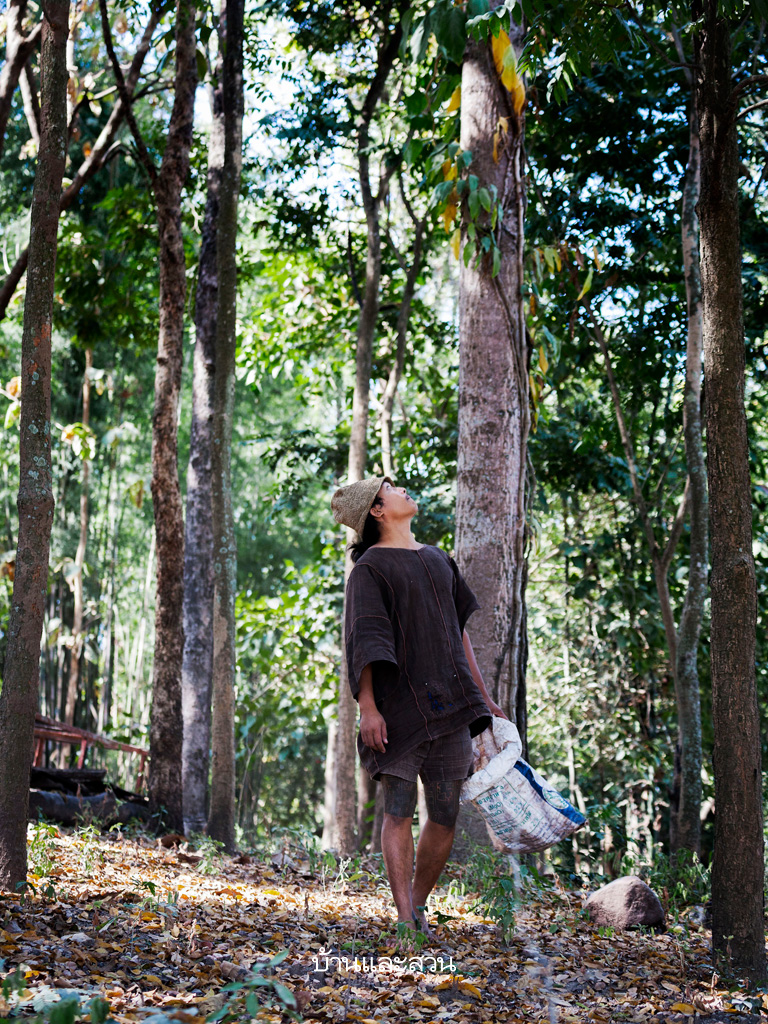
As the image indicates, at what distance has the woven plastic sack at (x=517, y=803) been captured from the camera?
11.2 ft

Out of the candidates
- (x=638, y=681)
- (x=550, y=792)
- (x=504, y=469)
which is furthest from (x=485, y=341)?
(x=638, y=681)

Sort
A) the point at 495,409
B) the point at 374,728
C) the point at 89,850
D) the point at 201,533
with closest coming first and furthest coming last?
the point at 374,728, the point at 89,850, the point at 495,409, the point at 201,533

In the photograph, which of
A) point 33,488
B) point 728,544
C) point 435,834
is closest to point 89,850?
point 33,488

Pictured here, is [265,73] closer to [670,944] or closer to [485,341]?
[485,341]

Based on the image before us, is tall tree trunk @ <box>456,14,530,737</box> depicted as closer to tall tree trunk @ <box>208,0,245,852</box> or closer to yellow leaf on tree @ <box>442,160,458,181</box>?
yellow leaf on tree @ <box>442,160,458,181</box>

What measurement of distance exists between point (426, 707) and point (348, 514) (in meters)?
0.88

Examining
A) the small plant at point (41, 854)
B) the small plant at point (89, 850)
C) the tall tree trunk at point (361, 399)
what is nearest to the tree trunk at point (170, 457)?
the small plant at point (89, 850)

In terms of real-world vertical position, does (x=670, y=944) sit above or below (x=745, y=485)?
below

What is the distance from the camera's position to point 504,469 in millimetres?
4910

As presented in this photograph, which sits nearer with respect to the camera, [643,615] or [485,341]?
[485,341]

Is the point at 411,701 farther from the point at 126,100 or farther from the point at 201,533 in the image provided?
the point at 126,100

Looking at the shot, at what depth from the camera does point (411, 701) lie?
11.5 ft

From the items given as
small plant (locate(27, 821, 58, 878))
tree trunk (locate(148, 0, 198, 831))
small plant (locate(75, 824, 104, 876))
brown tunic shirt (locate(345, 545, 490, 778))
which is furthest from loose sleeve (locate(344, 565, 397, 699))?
tree trunk (locate(148, 0, 198, 831))

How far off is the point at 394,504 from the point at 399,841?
1347 millimetres
